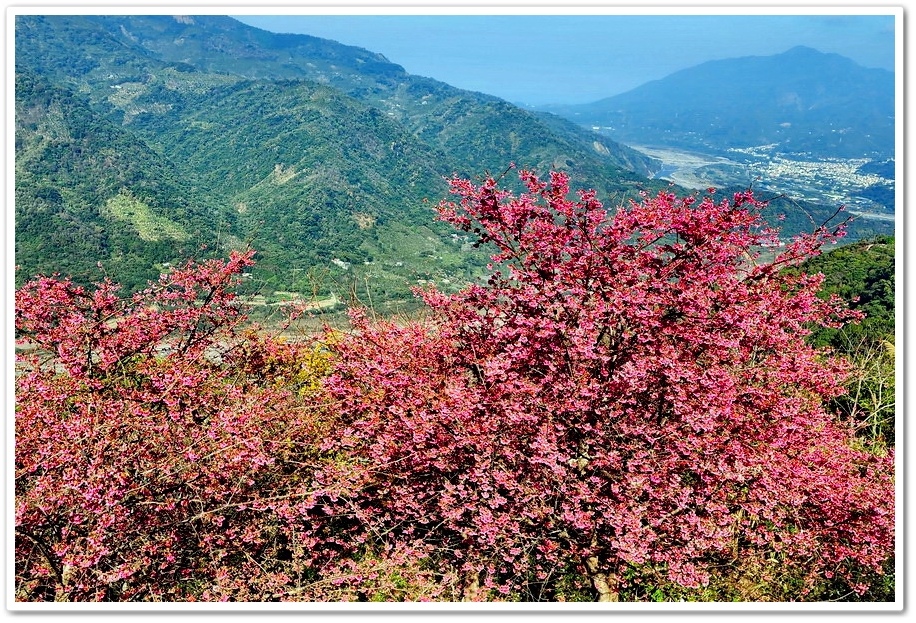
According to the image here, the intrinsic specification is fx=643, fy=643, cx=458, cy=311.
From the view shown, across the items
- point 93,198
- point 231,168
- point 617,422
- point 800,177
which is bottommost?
point 93,198

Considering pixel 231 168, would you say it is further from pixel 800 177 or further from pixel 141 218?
pixel 800 177

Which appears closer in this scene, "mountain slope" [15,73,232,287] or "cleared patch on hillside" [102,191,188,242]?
"mountain slope" [15,73,232,287]

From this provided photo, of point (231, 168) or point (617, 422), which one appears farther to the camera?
point (231, 168)

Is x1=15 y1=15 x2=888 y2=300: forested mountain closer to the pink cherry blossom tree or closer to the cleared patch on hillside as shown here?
the cleared patch on hillside

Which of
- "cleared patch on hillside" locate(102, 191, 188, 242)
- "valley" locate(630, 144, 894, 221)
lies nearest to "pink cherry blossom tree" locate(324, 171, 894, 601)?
"valley" locate(630, 144, 894, 221)

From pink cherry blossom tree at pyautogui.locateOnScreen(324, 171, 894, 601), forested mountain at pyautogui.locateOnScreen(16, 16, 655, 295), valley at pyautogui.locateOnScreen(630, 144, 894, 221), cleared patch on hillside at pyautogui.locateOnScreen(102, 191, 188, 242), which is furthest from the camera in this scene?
forested mountain at pyautogui.locateOnScreen(16, 16, 655, 295)

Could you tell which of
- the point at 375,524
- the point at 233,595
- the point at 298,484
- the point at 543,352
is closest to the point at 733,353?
the point at 543,352

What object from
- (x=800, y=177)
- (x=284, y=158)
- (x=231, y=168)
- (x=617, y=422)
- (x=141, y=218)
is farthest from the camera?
(x=231, y=168)

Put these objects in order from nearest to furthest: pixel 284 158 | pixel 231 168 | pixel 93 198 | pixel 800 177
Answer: pixel 93 198, pixel 800 177, pixel 284 158, pixel 231 168

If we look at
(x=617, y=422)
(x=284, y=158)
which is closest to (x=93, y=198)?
(x=284, y=158)

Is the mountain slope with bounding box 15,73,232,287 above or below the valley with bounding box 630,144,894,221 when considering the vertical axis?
below

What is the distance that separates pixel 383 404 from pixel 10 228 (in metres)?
3.20

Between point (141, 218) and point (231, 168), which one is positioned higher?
point (231, 168)

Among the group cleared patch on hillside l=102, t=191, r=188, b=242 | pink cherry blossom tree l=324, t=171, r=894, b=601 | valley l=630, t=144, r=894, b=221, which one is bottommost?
cleared patch on hillside l=102, t=191, r=188, b=242
